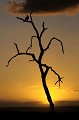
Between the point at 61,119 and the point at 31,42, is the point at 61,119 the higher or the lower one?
the lower one

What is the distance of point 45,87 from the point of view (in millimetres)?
20562

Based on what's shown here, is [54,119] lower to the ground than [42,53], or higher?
lower

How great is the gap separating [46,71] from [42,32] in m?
2.07

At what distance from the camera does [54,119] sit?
66.0 ft

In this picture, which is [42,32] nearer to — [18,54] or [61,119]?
[18,54]

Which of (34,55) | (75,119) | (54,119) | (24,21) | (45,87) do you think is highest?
(24,21)

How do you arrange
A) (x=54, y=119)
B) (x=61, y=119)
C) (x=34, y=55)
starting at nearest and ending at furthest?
(x=54, y=119) < (x=34, y=55) < (x=61, y=119)

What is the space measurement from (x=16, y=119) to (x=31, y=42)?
17.7 m

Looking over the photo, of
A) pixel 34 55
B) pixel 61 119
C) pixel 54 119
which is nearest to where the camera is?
pixel 54 119

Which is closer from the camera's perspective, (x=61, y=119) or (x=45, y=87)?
(x=45, y=87)

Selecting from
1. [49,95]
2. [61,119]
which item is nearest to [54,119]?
[49,95]

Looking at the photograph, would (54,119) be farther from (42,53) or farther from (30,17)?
(30,17)

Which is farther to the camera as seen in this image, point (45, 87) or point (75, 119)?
point (75, 119)

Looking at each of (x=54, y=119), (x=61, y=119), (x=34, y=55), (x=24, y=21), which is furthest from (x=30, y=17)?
(x=61, y=119)
